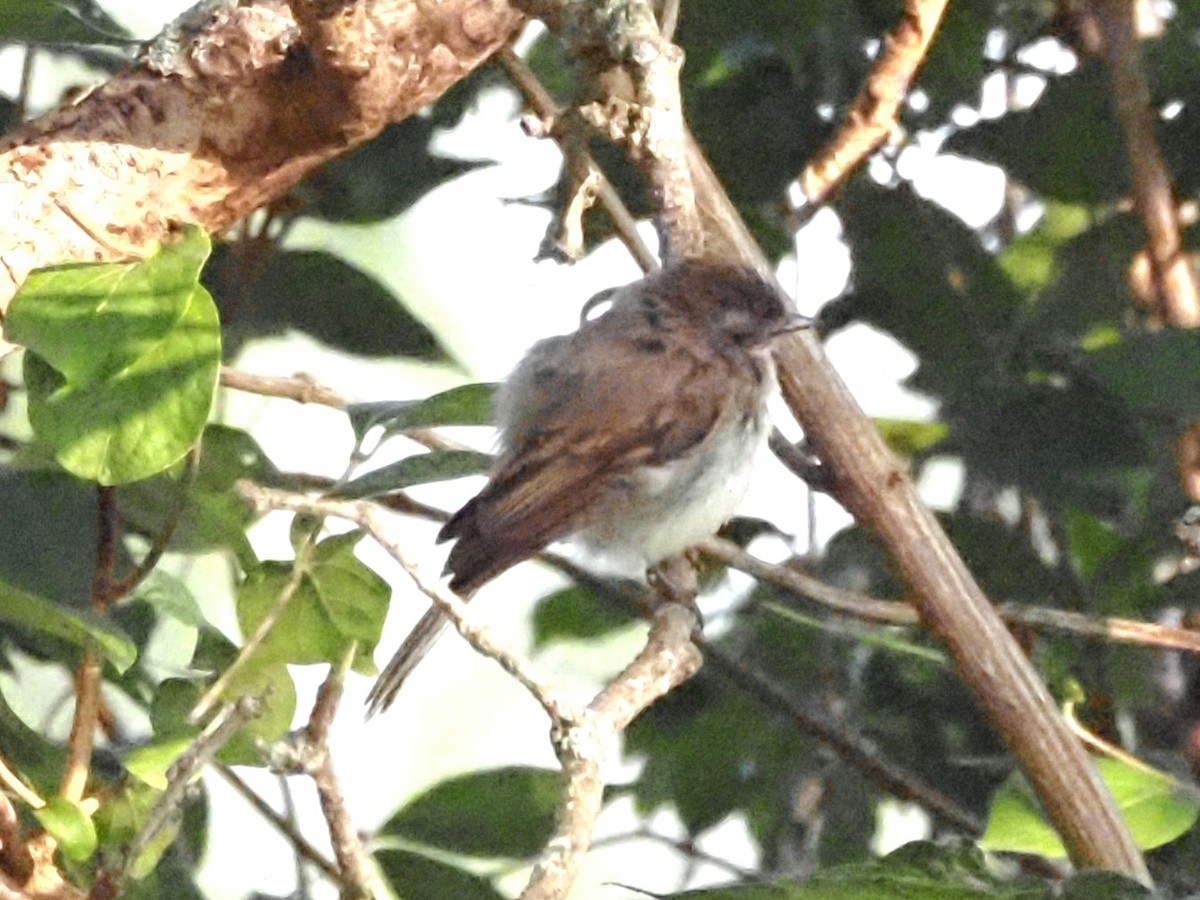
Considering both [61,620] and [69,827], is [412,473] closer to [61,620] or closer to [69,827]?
[61,620]

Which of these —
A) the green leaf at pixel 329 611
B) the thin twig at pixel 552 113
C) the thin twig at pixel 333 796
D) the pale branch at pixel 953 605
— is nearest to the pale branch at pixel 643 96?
the pale branch at pixel 953 605

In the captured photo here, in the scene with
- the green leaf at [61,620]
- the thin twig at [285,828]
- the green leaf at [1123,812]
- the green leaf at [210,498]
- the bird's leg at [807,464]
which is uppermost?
the bird's leg at [807,464]

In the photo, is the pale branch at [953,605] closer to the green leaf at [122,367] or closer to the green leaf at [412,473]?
the green leaf at [412,473]

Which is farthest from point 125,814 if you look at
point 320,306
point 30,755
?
point 320,306

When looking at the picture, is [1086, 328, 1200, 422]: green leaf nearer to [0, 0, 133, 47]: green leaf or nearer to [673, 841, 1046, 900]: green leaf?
[673, 841, 1046, 900]: green leaf

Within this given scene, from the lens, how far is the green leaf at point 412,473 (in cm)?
228

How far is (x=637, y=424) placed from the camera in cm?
334

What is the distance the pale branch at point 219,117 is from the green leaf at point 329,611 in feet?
1.46

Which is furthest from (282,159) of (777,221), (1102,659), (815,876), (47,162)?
(1102,659)

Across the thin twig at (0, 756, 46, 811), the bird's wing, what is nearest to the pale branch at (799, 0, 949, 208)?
the bird's wing

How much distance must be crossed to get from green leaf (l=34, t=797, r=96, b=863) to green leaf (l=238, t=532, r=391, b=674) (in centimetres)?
33

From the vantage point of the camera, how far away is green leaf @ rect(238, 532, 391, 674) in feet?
7.30

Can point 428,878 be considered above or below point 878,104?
below

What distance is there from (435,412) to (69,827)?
681 mm
